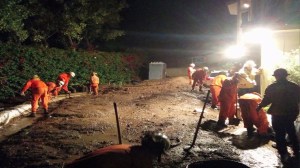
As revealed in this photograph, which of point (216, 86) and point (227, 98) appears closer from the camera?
point (227, 98)

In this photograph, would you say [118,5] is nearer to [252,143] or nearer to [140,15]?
[140,15]

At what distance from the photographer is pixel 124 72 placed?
25016mm

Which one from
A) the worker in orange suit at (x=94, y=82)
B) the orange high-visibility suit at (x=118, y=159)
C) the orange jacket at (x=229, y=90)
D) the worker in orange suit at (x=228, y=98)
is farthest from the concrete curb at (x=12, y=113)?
the orange high-visibility suit at (x=118, y=159)

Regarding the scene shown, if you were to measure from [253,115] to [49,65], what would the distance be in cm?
1207

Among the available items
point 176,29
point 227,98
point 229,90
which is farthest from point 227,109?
point 176,29

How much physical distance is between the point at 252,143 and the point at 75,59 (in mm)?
13836

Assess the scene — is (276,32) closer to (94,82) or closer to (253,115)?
(253,115)

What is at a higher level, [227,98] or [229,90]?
[229,90]

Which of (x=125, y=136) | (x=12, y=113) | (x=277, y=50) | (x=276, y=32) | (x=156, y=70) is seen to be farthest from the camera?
(x=156, y=70)

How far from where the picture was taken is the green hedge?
14.1 meters

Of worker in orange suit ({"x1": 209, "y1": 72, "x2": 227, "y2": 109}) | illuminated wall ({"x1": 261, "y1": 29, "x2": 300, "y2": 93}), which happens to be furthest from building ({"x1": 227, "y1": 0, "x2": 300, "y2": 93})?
worker in orange suit ({"x1": 209, "y1": 72, "x2": 227, "y2": 109})

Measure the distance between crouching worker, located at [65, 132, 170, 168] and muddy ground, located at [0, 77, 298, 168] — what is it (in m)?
2.94

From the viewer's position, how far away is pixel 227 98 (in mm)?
9391

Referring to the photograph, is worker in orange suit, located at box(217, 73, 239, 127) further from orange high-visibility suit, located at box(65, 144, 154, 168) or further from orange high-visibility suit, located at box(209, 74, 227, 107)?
orange high-visibility suit, located at box(65, 144, 154, 168)
